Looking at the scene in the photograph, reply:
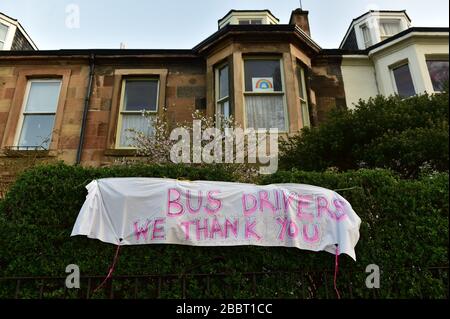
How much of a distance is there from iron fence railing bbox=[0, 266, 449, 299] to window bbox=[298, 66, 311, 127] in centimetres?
569

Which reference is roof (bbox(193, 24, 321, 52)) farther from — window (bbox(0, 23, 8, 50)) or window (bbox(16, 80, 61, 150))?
window (bbox(0, 23, 8, 50))

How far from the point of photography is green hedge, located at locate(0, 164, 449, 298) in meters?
3.50

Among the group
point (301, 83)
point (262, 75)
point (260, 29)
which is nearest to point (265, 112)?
point (262, 75)

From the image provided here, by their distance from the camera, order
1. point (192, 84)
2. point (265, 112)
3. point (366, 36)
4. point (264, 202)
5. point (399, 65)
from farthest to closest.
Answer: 1. point (366, 36)
2. point (399, 65)
3. point (192, 84)
4. point (265, 112)
5. point (264, 202)

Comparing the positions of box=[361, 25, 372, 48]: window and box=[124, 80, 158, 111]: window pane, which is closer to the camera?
box=[124, 80, 158, 111]: window pane

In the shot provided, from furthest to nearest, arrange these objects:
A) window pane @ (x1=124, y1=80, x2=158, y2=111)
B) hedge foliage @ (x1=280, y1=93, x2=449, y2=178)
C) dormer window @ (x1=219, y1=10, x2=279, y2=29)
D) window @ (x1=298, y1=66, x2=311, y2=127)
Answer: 1. dormer window @ (x1=219, y1=10, x2=279, y2=29)
2. window pane @ (x1=124, y1=80, x2=158, y2=111)
3. window @ (x1=298, y1=66, x2=311, y2=127)
4. hedge foliage @ (x1=280, y1=93, x2=449, y2=178)

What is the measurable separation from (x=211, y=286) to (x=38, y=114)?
322 inches

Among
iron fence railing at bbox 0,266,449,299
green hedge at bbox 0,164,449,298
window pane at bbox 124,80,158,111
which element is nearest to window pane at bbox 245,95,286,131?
window pane at bbox 124,80,158,111

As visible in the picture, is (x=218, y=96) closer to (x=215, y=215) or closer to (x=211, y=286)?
(x=215, y=215)

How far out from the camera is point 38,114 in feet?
29.4

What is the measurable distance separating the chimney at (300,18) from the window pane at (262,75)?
101 inches

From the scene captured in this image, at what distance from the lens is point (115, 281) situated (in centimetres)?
345

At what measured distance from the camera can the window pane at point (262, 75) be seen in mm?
8516
